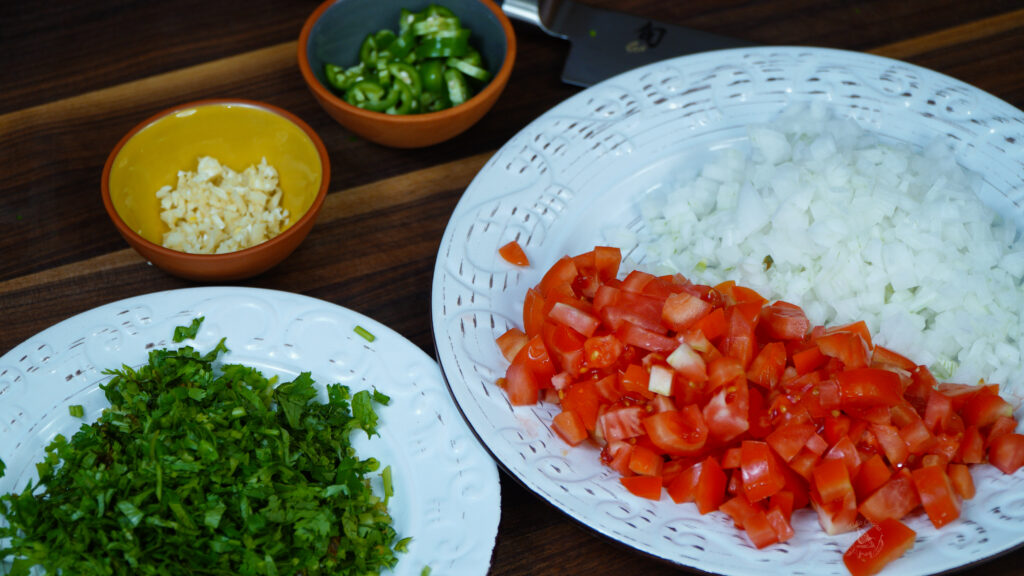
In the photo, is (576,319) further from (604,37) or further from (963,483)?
(604,37)

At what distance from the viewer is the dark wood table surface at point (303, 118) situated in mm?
1753

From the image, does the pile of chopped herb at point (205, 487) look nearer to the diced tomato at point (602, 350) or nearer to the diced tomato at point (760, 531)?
the diced tomato at point (602, 350)

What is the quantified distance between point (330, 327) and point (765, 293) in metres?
0.87

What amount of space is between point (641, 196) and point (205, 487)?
1.10 meters

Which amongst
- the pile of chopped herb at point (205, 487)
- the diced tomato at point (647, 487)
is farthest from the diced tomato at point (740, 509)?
the pile of chopped herb at point (205, 487)

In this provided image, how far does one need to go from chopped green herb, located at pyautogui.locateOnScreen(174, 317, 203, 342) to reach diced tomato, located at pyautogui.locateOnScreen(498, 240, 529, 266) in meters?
0.60

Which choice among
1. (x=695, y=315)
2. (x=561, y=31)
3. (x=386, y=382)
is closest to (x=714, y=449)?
(x=695, y=315)

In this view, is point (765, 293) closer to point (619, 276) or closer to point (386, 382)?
point (619, 276)

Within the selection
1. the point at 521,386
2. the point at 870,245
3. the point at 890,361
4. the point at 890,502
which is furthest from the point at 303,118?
the point at 890,502

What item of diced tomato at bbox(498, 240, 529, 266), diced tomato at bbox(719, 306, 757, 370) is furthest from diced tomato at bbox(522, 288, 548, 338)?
diced tomato at bbox(719, 306, 757, 370)

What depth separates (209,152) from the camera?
1858 mm

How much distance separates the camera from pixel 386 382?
1.52 m

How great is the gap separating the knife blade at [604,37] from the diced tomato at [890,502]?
48.7 inches

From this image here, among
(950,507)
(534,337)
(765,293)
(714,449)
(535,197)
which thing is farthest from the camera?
(535,197)
